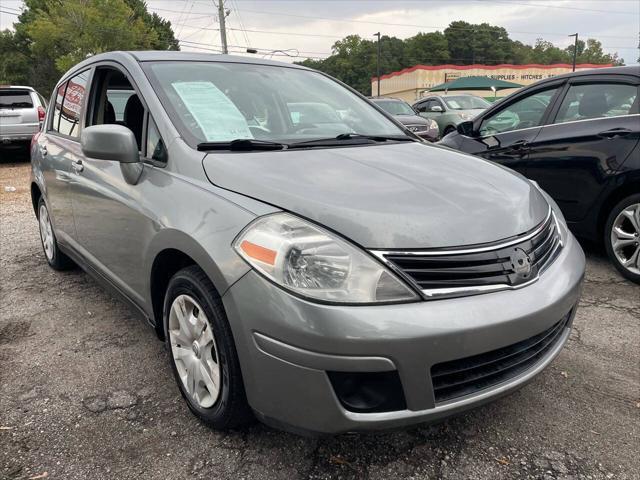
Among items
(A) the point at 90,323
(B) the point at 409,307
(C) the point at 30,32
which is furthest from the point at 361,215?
(C) the point at 30,32

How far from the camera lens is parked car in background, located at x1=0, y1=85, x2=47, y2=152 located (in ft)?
35.1

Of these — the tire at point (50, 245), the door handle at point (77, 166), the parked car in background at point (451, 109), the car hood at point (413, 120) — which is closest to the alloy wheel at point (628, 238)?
the door handle at point (77, 166)

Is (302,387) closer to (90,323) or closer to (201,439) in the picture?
(201,439)

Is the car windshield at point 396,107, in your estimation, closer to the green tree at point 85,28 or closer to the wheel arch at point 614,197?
the wheel arch at point 614,197

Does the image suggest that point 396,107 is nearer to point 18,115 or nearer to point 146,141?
point 18,115

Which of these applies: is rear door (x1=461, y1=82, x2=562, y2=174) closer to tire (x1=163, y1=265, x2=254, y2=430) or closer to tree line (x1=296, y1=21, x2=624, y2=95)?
tire (x1=163, y1=265, x2=254, y2=430)

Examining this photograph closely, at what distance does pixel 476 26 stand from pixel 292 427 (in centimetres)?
10053

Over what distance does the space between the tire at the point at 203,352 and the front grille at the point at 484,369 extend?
71cm

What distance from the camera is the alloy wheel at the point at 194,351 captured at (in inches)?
79.1

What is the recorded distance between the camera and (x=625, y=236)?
3797mm

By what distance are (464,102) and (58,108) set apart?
11.6 m

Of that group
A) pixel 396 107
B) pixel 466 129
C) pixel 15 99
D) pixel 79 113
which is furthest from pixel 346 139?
pixel 15 99

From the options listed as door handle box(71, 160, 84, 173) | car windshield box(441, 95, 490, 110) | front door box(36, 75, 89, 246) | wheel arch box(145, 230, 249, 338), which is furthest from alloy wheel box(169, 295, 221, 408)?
car windshield box(441, 95, 490, 110)

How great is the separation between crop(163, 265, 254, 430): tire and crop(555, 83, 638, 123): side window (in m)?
3.58
